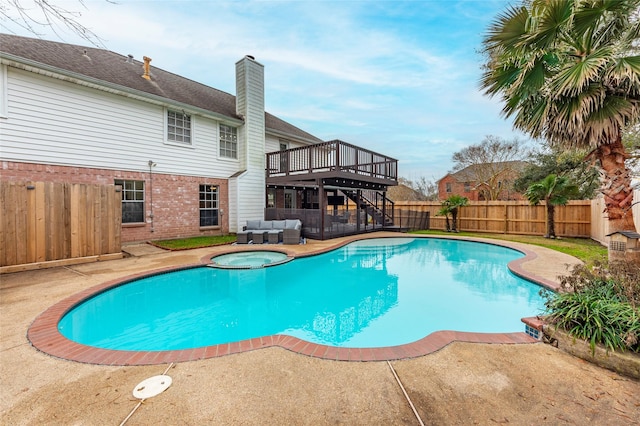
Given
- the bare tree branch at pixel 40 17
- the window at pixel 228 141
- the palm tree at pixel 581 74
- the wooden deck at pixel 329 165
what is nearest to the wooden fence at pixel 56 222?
the bare tree branch at pixel 40 17

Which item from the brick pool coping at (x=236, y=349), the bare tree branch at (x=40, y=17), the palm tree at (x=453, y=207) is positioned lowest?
Answer: the brick pool coping at (x=236, y=349)

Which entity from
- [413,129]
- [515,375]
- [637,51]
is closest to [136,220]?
[515,375]

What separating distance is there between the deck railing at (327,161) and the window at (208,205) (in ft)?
10.4

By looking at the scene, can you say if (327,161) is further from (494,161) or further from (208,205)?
(494,161)

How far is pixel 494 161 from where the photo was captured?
2680 cm

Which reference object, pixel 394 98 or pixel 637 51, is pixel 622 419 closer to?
pixel 637 51

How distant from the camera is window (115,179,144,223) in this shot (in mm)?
10422

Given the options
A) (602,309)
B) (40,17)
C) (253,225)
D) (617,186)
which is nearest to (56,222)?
(40,17)

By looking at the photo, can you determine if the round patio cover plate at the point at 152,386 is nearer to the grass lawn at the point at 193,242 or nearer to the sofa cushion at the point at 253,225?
the grass lawn at the point at 193,242

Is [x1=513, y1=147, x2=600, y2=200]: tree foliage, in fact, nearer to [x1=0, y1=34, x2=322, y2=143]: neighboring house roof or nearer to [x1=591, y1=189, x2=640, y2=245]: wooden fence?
[x1=591, y1=189, x2=640, y2=245]: wooden fence

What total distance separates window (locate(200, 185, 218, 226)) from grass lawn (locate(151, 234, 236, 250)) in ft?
2.99

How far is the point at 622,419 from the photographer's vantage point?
7.06 ft

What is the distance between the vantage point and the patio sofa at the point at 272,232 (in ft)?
38.5

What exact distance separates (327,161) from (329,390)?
1117 centimetres
